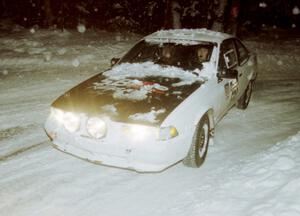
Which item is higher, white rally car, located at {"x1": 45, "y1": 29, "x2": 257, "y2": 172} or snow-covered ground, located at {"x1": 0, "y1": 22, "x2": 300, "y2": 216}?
white rally car, located at {"x1": 45, "y1": 29, "x2": 257, "y2": 172}

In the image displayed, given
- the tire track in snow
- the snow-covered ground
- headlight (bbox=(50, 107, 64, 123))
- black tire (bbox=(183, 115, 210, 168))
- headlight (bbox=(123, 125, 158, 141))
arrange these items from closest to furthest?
the snow-covered ground
headlight (bbox=(123, 125, 158, 141))
headlight (bbox=(50, 107, 64, 123))
black tire (bbox=(183, 115, 210, 168))
the tire track in snow

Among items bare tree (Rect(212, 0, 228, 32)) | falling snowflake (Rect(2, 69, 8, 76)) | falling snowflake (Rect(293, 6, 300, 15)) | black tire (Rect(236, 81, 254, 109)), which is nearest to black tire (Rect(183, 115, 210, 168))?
black tire (Rect(236, 81, 254, 109))

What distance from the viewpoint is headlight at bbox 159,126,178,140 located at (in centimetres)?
415

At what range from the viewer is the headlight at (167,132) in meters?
4.15

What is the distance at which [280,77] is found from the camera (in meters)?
11.6

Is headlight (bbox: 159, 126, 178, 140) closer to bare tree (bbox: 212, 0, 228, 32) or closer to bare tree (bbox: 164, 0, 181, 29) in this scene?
bare tree (bbox: 212, 0, 228, 32)

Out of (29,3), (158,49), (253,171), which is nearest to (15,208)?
(253,171)

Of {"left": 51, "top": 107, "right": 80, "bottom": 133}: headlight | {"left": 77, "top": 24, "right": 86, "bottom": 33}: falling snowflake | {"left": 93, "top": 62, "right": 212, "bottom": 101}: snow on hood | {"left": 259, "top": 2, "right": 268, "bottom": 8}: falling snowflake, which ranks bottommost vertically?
{"left": 77, "top": 24, "right": 86, "bottom": 33}: falling snowflake

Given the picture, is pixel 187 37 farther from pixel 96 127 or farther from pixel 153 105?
pixel 96 127

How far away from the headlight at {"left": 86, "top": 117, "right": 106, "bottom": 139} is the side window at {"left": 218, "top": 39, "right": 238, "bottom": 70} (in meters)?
2.27

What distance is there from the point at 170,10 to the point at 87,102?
10912mm

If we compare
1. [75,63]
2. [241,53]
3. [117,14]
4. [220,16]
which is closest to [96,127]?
[241,53]

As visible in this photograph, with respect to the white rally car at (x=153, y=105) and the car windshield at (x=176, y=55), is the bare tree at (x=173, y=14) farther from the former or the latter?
the car windshield at (x=176, y=55)

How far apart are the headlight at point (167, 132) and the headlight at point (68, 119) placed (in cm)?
102
